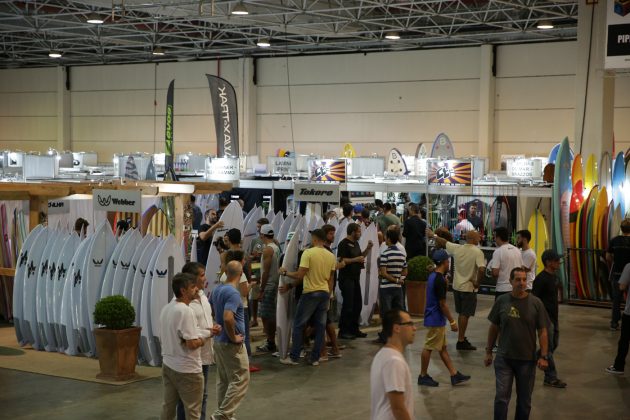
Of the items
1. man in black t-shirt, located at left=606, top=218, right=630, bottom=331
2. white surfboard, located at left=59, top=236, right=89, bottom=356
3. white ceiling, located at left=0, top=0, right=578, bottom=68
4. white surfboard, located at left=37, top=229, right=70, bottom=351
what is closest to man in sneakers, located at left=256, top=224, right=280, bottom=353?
white surfboard, located at left=59, top=236, right=89, bottom=356

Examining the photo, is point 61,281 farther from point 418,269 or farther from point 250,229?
point 418,269

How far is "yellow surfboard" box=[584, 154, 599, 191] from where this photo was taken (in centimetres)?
A: 1471

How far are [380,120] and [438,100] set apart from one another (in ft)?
6.11

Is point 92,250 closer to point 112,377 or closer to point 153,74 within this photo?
point 112,377

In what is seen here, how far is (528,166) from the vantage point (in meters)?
19.0

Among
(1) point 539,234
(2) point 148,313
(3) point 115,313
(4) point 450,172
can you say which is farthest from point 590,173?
(3) point 115,313

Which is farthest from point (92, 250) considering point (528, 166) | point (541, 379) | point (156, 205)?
point (528, 166)

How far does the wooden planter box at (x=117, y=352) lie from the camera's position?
870 centimetres

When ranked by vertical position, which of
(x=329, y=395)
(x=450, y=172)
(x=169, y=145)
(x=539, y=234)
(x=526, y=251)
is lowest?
(x=329, y=395)

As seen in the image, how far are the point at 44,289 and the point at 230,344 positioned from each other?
3892 millimetres

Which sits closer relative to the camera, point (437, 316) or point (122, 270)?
point (437, 316)

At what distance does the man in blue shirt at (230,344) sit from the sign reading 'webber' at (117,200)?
2553 millimetres

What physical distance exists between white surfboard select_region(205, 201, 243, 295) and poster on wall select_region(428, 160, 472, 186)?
4.34 metres

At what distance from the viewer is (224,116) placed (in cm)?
1967
